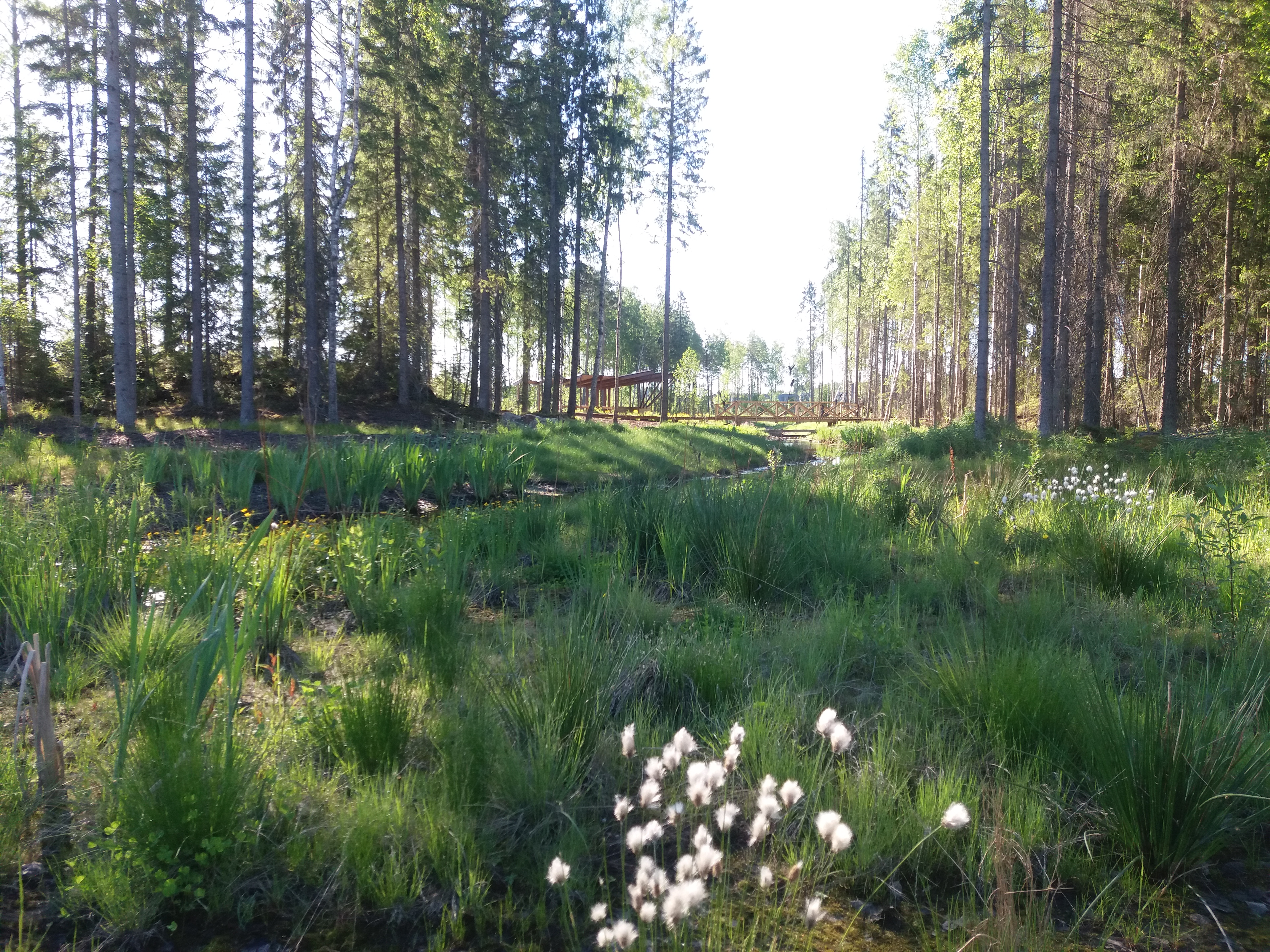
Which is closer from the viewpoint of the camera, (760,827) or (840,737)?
(760,827)

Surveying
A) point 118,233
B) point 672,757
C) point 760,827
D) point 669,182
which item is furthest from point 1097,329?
point 118,233

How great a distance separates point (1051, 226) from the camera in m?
14.3

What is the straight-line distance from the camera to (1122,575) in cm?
417

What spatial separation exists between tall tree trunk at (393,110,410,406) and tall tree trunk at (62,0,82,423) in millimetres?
7253

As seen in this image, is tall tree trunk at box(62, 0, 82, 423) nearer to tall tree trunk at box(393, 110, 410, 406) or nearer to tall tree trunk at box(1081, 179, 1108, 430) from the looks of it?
tall tree trunk at box(393, 110, 410, 406)

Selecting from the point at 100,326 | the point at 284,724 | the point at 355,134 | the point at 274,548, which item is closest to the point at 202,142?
the point at 100,326

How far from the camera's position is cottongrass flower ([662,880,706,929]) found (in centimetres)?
101

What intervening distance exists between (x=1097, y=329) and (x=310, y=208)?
720 inches

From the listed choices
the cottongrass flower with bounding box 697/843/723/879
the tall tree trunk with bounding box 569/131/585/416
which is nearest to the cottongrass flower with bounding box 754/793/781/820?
the cottongrass flower with bounding box 697/843/723/879

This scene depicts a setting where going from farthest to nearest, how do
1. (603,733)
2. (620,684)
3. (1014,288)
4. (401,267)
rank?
(1014,288), (401,267), (620,684), (603,733)

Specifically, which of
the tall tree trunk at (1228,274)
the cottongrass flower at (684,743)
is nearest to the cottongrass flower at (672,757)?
the cottongrass flower at (684,743)

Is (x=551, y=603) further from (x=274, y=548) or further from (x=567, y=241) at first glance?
(x=567, y=241)

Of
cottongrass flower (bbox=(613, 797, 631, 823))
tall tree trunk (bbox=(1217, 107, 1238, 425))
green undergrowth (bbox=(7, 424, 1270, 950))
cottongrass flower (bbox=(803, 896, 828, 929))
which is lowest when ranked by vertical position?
green undergrowth (bbox=(7, 424, 1270, 950))

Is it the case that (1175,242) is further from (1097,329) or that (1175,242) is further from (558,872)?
(558,872)
